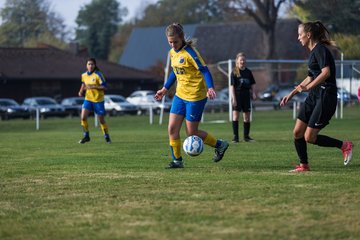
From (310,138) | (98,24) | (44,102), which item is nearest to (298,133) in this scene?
(310,138)

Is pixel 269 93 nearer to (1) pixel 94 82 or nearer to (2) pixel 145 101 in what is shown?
(2) pixel 145 101

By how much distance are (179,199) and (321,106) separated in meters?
3.09

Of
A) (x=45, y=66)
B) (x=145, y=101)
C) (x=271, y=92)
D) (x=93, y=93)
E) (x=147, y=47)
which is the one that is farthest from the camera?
(x=147, y=47)

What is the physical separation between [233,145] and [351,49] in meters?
29.8

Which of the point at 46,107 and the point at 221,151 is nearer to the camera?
the point at 221,151

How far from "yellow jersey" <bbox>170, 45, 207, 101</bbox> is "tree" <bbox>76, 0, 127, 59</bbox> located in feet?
303

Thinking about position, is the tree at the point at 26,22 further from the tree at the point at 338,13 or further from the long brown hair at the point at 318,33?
→ the long brown hair at the point at 318,33

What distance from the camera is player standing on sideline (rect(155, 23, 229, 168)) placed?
11523 mm

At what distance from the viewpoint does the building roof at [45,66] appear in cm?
6106

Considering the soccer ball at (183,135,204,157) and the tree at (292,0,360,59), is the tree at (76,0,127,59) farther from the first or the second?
the soccer ball at (183,135,204,157)

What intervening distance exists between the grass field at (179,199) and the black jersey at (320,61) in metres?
1.30

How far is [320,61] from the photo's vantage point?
10484mm

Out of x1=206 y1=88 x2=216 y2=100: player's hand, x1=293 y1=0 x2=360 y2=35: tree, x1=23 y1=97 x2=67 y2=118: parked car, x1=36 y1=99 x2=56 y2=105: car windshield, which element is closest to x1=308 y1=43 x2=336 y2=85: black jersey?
x1=206 y1=88 x2=216 y2=100: player's hand

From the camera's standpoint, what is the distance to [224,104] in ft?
158
